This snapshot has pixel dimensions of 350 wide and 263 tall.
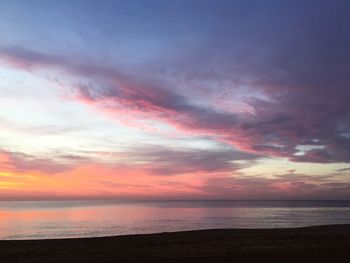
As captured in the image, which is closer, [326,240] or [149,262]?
[149,262]

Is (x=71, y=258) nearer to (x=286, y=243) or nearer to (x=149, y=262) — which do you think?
(x=149, y=262)

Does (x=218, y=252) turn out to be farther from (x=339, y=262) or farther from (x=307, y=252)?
(x=339, y=262)

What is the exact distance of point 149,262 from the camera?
21.4m

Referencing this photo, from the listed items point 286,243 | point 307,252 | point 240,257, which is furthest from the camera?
point 286,243

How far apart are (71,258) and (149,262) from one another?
4.69m

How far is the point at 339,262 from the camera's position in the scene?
20953 mm

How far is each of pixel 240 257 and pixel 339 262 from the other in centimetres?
514

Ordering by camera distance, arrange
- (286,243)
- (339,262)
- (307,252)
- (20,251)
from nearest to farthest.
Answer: (339,262) → (307,252) → (20,251) → (286,243)

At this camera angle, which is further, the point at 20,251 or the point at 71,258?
the point at 20,251

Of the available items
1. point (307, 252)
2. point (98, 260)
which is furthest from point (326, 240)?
point (98, 260)

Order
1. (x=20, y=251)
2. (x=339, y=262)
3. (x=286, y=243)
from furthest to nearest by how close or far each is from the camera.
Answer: (x=286, y=243)
(x=20, y=251)
(x=339, y=262)

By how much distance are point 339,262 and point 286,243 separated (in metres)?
7.92

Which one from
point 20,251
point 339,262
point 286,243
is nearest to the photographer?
point 339,262

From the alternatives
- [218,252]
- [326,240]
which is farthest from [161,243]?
[326,240]
